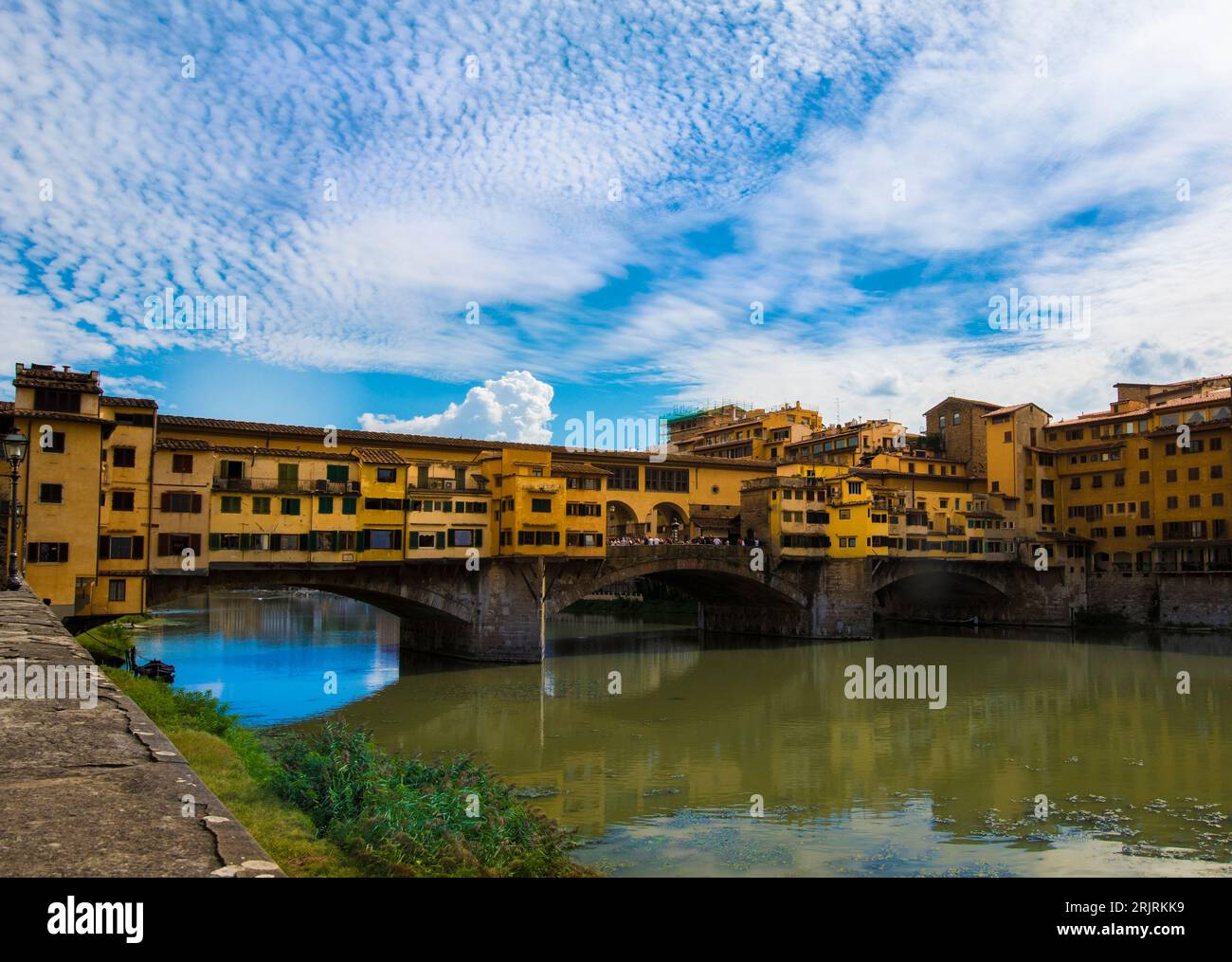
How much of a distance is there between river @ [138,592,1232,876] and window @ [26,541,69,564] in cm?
780

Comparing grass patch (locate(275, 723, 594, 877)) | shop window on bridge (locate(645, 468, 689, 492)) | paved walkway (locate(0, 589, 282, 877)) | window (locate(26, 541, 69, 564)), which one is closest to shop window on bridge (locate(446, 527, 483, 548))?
shop window on bridge (locate(645, 468, 689, 492))

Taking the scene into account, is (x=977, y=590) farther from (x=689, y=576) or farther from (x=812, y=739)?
(x=812, y=739)

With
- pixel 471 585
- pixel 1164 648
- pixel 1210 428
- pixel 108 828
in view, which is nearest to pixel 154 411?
pixel 471 585


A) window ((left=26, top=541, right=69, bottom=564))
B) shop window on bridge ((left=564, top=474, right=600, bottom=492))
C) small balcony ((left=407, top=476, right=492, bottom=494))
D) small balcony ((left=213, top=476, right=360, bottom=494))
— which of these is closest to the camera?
window ((left=26, top=541, right=69, bottom=564))

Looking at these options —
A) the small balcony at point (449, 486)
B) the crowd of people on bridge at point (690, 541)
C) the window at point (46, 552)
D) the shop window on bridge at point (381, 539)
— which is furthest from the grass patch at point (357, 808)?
the crowd of people on bridge at point (690, 541)

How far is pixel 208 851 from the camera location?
13.1 ft

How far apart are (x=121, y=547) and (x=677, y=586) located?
120 feet

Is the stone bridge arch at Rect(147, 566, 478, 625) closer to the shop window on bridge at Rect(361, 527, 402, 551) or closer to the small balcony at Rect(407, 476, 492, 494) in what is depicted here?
the shop window on bridge at Rect(361, 527, 402, 551)

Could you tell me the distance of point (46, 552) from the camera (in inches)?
1024

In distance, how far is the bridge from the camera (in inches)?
1523

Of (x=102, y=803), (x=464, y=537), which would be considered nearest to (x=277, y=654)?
(x=464, y=537)

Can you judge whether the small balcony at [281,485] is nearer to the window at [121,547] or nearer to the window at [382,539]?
the window at [382,539]

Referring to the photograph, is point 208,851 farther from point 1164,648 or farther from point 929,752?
point 1164,648
